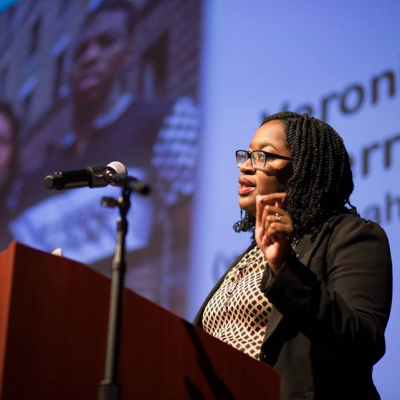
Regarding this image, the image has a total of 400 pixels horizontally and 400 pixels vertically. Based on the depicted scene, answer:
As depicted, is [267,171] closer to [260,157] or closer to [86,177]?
[260,157]

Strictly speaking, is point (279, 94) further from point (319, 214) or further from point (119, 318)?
point (119, 318)

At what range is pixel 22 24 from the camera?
631 centimetres

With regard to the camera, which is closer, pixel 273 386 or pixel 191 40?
pixel 273 386

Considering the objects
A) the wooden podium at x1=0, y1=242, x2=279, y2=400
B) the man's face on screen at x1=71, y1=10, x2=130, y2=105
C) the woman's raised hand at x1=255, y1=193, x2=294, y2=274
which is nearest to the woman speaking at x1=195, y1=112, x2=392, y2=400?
the woman's raised hand at x1=255, y1=193, x2=294, y2=274

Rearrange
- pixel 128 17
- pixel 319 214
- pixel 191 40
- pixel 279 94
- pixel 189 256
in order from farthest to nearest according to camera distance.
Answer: pixel 128 17 < pixel 191 40 < pixel 189 256 < pixel 279 94 < pixel 319 214

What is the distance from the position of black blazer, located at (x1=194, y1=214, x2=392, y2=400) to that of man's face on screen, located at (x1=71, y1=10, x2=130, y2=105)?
3396mm

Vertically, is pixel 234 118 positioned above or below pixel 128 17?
below

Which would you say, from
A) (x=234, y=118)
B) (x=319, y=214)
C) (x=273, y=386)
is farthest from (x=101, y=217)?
(x=273, y=386)

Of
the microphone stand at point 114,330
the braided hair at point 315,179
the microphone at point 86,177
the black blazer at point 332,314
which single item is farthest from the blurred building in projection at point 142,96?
the microphone stand at point 114,330

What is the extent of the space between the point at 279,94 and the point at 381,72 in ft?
2.16

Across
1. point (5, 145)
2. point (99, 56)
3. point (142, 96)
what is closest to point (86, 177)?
point (142, 96)

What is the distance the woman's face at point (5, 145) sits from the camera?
5969mm

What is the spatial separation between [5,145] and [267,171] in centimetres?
399

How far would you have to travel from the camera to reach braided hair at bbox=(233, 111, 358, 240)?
95.0 inches
